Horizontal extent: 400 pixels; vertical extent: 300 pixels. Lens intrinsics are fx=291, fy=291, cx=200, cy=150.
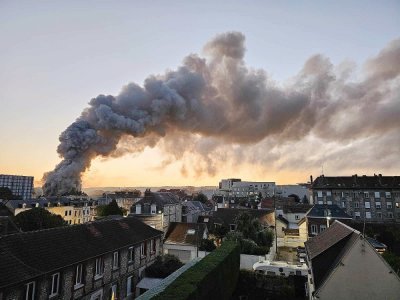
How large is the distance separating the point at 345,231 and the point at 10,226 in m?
40.1

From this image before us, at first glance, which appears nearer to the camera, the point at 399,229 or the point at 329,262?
the point at 329,262

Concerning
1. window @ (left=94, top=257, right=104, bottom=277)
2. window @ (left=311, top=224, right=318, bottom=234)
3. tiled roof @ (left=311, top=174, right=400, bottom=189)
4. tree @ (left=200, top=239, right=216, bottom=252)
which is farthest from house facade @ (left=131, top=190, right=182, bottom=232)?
tiled roof @ (left=311, top=174, right=400, bottom=189)

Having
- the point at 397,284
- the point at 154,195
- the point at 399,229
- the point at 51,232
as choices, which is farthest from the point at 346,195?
the point at 51,232

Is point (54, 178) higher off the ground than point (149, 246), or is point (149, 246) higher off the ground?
point (54, 178)

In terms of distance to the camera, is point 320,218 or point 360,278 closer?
point 360,278

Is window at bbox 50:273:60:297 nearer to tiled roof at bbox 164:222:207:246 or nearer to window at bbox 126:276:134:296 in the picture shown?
window at bbox 126:276:134:296

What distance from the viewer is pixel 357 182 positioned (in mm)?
73688

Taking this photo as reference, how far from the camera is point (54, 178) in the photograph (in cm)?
5172

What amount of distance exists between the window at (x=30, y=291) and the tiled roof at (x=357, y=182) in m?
72.7

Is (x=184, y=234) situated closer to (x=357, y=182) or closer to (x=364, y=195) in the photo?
(x=364, y=195)

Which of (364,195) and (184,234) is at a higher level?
(364,195)

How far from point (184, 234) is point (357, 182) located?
5346 centimetres

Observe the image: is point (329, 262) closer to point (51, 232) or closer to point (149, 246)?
point (149, 246)

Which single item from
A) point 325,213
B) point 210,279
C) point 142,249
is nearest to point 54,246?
point 142,249
